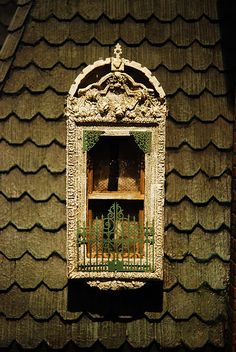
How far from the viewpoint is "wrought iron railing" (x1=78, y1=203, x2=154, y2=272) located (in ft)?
8.32

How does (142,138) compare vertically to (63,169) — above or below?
above

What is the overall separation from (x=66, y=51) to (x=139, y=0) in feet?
2.13

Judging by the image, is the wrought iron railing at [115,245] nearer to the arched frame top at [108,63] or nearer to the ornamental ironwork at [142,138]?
the ornamental ironwork at [142,138]

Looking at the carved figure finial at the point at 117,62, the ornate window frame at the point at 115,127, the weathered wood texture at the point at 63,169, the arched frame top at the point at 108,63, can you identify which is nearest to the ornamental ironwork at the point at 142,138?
the ornate window frame at the point at 115,127

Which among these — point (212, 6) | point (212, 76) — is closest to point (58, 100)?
point (212, 76)

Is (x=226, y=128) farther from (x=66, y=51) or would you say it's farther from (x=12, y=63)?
(x=12, y=63)

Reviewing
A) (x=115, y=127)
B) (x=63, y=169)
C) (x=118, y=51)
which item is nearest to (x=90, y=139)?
(x=115, y=127)

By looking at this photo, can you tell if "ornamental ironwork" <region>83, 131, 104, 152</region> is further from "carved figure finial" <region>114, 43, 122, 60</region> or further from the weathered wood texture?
"carved figure finial" <region>114, 43, 122, 60</region>

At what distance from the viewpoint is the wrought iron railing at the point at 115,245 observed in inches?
99.9

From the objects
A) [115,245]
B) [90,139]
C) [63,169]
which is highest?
[90,139]

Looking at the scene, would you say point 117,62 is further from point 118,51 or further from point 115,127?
point 115,127

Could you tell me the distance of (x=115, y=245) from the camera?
101 inches

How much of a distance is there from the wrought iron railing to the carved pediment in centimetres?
63

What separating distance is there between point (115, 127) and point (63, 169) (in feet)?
1.56
